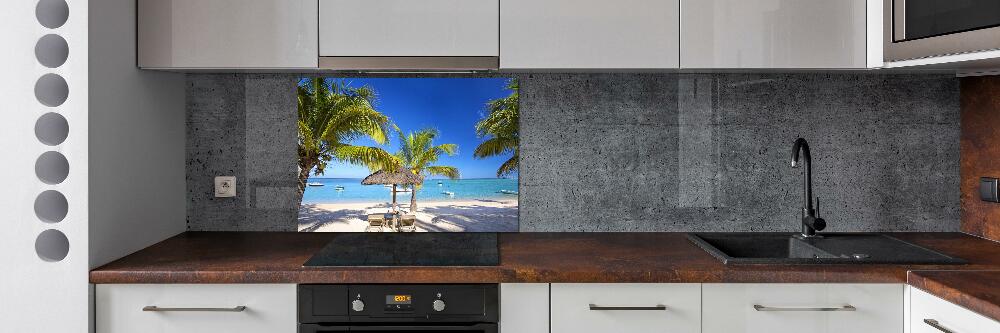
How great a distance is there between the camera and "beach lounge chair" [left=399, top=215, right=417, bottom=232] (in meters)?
2.45

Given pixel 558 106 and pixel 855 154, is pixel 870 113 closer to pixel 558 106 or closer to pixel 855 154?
pixel 855 154

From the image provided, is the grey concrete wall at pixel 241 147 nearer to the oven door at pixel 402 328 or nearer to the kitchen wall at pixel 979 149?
the oven door at pixel 402 328

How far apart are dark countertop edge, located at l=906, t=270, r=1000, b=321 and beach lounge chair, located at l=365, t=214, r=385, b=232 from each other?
5.51 ft

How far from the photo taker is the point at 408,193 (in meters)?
2.46

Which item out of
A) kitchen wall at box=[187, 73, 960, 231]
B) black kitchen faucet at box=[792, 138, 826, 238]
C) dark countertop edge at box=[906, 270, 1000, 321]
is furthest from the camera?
kitchen wall at box=[187, 73, 960, 231]

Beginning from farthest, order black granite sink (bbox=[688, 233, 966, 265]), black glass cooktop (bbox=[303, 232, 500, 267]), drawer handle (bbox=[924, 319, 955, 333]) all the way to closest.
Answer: black granite sink (bbox=[688, 233, 966, 265])
black glass cooktop (bbox=[303, 232, 500, 267])
drawer handle (bbox=[924, 319, 955, 333])

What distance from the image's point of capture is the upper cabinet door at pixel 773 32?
203 cm
